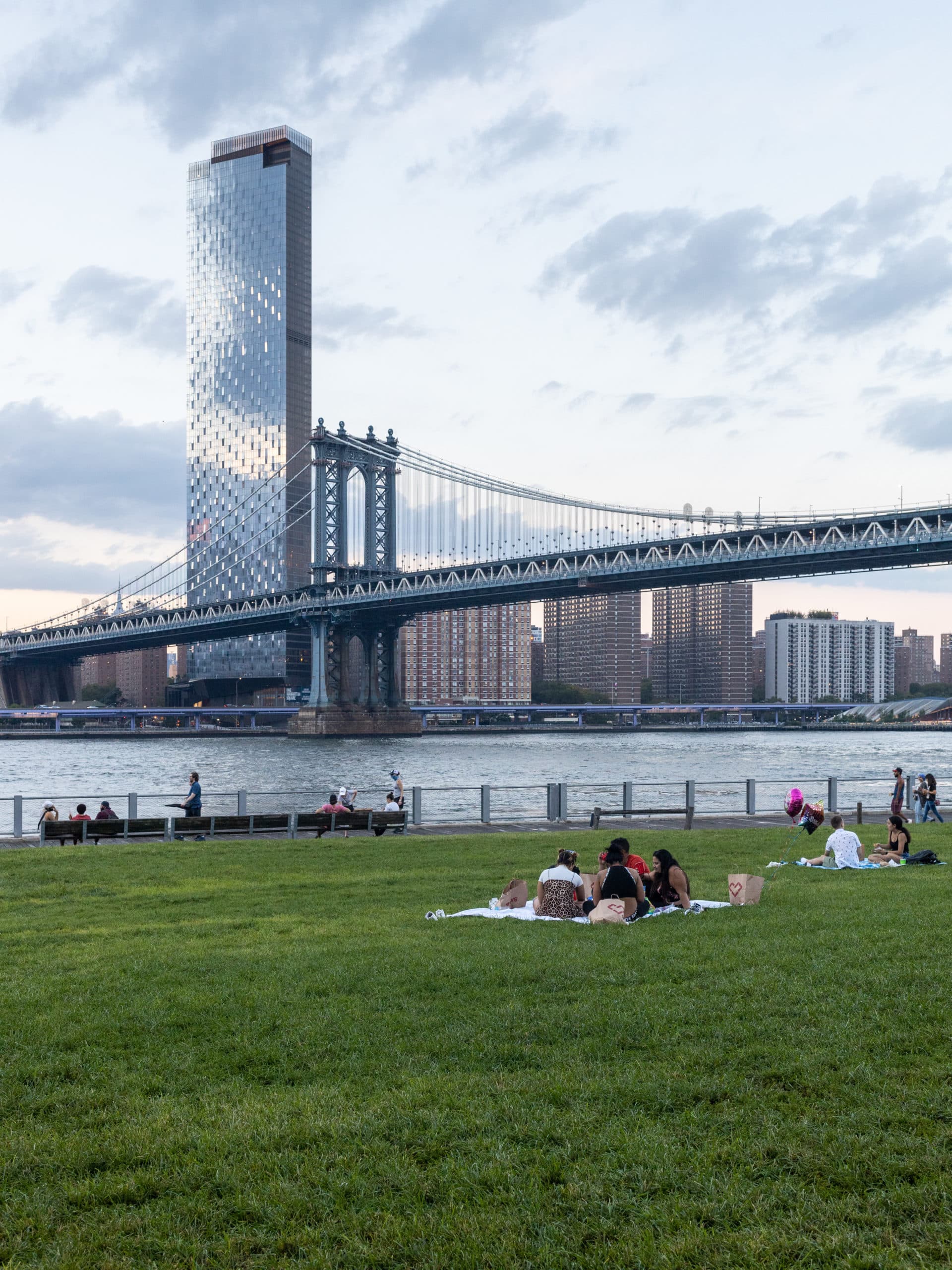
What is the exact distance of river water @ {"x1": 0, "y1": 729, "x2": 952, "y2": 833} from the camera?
1230 inches

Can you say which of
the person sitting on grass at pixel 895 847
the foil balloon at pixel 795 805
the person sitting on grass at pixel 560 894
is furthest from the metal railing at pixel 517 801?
the person sitting on grass at pixel 560 894

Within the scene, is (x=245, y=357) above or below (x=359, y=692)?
above

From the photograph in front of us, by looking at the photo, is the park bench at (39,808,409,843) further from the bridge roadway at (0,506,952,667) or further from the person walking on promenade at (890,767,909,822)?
the bridge roadway at (0,506,952,667)

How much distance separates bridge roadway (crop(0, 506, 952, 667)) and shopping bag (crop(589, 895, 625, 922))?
57.2 metres

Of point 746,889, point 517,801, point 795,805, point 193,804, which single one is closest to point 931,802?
point 795,805

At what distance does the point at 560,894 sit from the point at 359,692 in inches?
3542

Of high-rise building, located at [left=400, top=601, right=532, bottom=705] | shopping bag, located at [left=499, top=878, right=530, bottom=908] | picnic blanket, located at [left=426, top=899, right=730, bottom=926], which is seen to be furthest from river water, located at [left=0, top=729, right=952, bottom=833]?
high-rise building, located at [left=400, top=601, right=532, bottom=705]

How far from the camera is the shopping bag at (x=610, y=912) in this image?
31.9 ft

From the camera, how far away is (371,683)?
315 ft

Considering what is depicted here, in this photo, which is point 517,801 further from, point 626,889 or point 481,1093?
point 481,1093

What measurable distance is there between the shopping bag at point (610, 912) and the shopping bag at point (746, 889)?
148cm

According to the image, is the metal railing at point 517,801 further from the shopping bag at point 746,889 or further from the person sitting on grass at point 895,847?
the shopping bag at point 746,889

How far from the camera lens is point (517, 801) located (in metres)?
34.2

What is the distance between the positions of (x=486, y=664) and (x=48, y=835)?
172 metres
